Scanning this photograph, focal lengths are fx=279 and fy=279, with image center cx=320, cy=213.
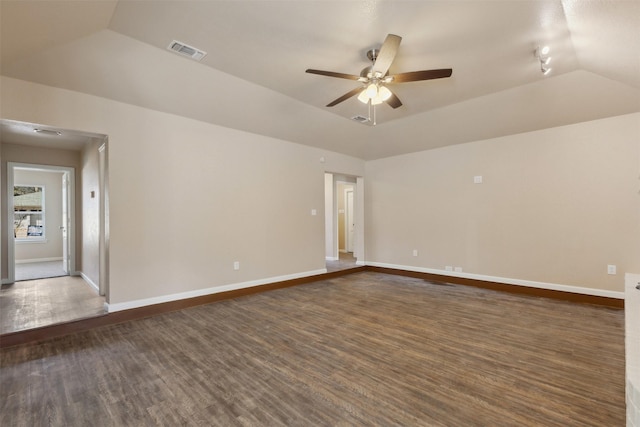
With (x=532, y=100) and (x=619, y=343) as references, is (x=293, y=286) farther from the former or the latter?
(x=532, y=100)

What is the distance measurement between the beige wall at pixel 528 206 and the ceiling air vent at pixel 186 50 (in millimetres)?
4587

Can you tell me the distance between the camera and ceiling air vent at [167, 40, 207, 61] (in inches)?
113

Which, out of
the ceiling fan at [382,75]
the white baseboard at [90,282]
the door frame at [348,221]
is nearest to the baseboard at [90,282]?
the white baseboard at [90,282]

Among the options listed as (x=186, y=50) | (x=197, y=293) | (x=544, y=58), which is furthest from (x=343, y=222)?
(x=186, y=50)

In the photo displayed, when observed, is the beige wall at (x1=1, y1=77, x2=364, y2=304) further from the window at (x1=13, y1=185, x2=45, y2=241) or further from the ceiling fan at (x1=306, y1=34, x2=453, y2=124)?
the window at (x1=13, y1=185, x2=45, y2=241)

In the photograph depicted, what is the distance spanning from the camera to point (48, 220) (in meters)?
7.52

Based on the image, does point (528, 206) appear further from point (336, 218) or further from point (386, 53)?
point (336, 218)

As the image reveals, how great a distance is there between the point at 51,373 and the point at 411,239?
5.75 meters

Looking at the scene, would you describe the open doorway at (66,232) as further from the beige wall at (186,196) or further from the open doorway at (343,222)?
the open doorway at (343,222)

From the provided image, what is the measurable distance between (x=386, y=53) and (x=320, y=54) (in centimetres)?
89

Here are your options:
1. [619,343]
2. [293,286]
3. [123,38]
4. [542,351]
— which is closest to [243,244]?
[293,286]

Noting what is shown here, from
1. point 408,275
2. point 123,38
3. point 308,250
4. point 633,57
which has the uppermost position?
point 123,38

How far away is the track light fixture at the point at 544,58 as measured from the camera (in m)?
2.92

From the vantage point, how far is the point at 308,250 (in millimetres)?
5730
